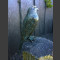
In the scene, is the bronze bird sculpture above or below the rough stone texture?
above

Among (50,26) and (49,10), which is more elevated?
(49,10)

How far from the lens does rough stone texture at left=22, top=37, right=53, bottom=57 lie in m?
2.64

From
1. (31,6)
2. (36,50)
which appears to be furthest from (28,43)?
(31,6)

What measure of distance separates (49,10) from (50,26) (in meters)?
0.29

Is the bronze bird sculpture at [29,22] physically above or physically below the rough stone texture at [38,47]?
above

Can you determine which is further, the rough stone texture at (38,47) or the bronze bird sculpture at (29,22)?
the rough stone texture at (38,47)

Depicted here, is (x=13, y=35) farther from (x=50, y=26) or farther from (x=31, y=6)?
(x=50, y=26)

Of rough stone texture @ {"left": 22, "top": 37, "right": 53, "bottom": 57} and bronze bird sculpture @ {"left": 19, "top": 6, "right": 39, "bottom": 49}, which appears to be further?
rough stone texture @ {"left": 22, "top": 37, "right": 53, "bottom": 57}

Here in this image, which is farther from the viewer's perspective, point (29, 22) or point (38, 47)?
point (38, 47)

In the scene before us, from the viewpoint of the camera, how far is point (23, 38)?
260 cm

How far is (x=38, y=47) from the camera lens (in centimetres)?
272

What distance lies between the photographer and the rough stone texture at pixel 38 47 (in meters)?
2.64

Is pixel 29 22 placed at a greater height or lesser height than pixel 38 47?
greater

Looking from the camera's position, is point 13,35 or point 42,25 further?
point 42,25
